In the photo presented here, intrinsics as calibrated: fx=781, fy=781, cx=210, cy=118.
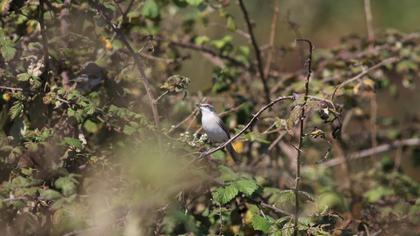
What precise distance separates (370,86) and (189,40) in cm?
128

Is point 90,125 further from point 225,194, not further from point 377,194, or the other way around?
point 377,194

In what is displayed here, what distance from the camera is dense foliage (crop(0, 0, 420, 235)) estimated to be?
2.77 m

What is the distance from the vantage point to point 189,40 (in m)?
4.74

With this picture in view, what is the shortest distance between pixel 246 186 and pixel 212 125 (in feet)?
3.46

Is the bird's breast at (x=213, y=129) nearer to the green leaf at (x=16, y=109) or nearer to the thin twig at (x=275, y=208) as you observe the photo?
the thin twig at (x=275, y=208)

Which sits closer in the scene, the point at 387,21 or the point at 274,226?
the point at 274,226

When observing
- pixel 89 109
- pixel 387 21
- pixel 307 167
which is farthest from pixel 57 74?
pixel 387 21

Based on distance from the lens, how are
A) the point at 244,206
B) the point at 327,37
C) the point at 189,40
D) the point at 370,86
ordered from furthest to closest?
the point at 327,37, the point at 189,40, the point at 370,86, the point at 244,206

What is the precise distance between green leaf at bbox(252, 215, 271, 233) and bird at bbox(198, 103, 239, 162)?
958 millimetres

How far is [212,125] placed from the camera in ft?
12.9

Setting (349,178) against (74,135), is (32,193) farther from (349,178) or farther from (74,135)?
(349,178)

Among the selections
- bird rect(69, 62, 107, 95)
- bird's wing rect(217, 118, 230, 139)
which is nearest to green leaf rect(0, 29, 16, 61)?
bird rect(69, 62, 107, 95)

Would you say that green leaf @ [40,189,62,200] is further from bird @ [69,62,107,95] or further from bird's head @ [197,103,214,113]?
bird's head @ [197,103,214,113]

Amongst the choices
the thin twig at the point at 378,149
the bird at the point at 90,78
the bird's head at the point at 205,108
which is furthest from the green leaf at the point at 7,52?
the thin twig at the point at 378,149
